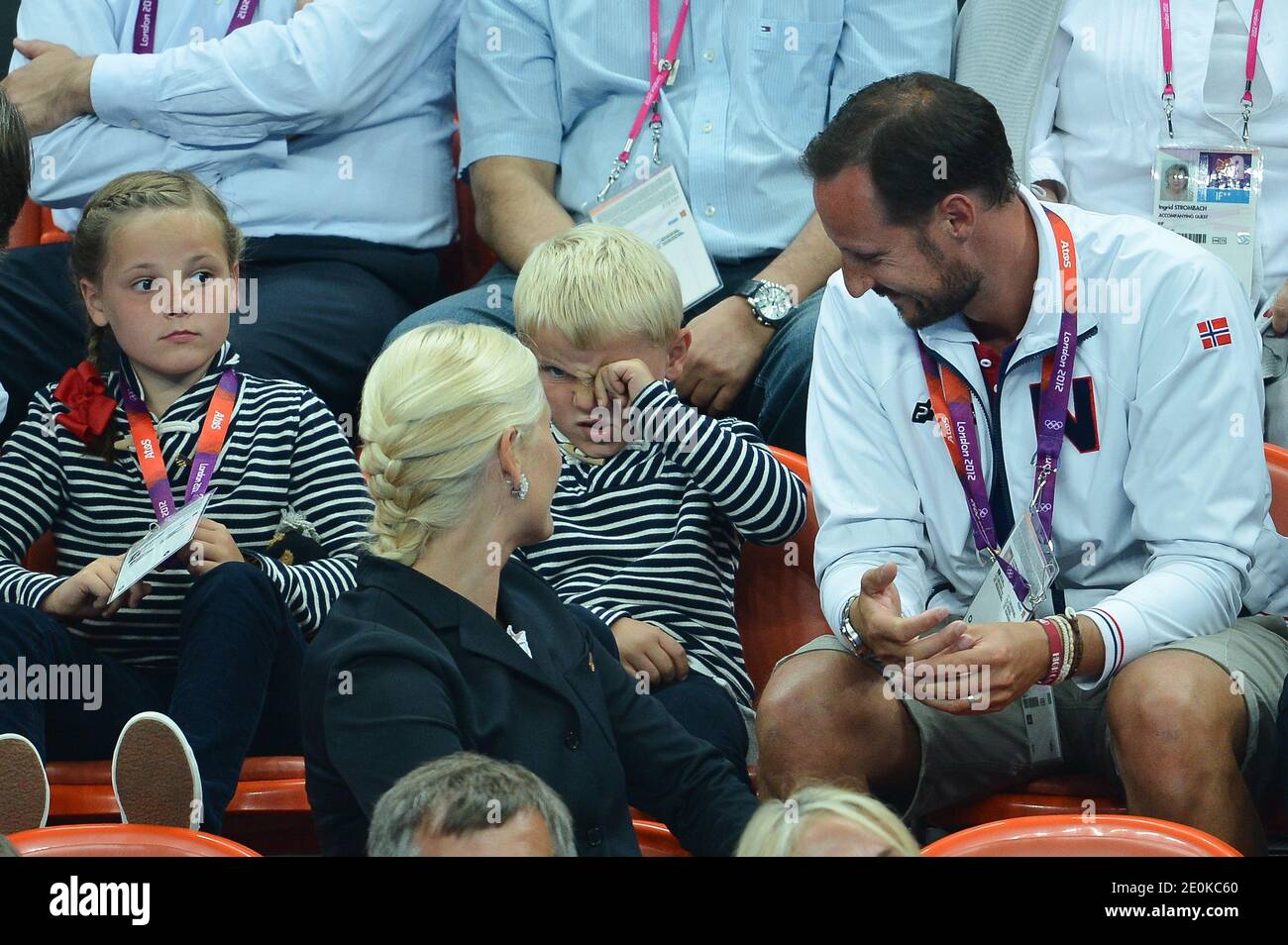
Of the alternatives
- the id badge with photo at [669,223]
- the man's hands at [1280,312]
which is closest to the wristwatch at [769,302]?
the id badge with photo at [669,223]

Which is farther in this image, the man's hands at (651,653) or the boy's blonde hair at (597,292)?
the boy's blonde hair at (597,292)

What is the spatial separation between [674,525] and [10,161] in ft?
3.96

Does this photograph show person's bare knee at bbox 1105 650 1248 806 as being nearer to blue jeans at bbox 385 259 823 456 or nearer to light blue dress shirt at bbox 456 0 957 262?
blue jeans at bbox 385 259 823 456

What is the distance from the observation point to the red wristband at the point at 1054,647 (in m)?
2.16

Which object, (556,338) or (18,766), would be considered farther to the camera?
(556,338)

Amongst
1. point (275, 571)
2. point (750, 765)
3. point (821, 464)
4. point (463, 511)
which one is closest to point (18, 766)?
point (275, 571)

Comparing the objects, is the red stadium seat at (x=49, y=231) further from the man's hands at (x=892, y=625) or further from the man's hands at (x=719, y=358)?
the man's hands at (x=892, y=625)

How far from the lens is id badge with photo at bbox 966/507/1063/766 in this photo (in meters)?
2.23

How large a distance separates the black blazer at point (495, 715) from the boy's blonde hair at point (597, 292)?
0.53 m

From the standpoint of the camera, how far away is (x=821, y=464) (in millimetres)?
2547

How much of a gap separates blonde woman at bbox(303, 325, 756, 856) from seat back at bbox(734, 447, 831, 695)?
0.62m

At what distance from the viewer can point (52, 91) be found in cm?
330
